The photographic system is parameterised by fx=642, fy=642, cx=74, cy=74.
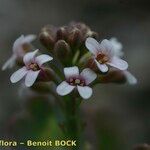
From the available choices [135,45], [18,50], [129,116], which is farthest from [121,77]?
[135,45]

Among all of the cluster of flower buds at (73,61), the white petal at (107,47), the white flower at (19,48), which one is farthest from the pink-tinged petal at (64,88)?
the white flower at (19,48)

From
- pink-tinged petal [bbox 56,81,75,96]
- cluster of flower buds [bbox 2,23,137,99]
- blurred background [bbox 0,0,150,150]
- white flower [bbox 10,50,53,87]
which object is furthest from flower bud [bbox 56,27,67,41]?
blurred background [bbox 0,0,150,150]

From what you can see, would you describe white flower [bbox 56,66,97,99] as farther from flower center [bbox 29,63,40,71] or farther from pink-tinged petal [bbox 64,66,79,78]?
flower center [bbox 29,63,40,71]

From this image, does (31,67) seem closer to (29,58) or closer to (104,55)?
(29,58)

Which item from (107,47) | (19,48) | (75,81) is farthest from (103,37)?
(75,81)

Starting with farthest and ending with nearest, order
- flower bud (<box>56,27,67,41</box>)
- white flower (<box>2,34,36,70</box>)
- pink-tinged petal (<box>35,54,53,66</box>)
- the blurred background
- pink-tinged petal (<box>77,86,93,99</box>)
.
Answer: the blurred background, white flower (<box>2,34,36,70</box>), flower bud (<box>56,27,67,41</box>), pink-tinged petal (<box>35,54,53,66</box>), pink-tinged petal (<box>77,86,93,99</box>)

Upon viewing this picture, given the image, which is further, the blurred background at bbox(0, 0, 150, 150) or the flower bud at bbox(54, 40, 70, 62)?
the blurred background at bbox(0, 0, 150, 150)

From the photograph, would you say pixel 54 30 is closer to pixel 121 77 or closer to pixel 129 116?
pixel 121 77
